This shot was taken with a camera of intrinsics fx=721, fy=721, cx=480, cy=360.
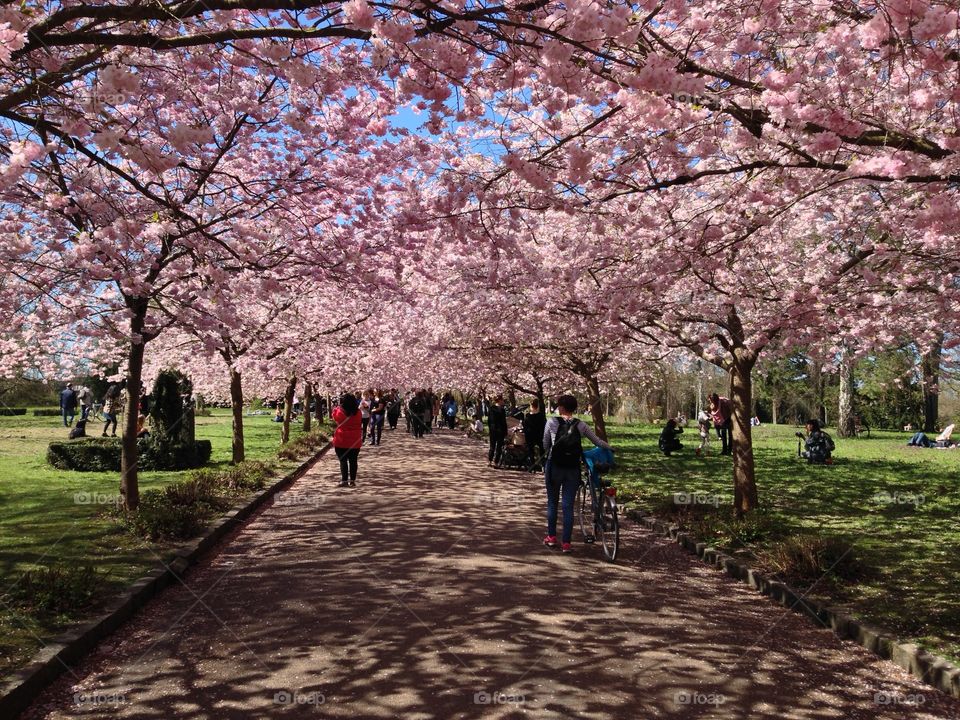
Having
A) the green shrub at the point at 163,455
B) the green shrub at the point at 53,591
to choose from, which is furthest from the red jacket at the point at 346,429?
the green shrub at the point at 53,591

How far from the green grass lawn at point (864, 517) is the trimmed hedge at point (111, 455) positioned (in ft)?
33.0

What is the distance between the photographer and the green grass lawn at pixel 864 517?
21.0 feet

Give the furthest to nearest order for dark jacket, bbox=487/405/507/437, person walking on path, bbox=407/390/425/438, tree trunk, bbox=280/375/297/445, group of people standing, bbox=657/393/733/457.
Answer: person walking on path, bbox=407/390/425/438 → tree trunk, bbox=280/375/297/445 → group of people standing, bbox=657/393/733/457 → dark jacket, bbox=487/405/507/437

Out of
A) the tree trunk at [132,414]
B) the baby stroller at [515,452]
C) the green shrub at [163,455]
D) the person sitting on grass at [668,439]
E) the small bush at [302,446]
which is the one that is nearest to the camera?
the tree trunk at [132,414]

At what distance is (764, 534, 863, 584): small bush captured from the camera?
7.15 metres

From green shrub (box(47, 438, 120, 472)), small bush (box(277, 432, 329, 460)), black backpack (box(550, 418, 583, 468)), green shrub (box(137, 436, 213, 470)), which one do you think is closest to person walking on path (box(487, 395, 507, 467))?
small bush (box(277, 432, 329, 460))

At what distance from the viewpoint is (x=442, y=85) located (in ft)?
19.1

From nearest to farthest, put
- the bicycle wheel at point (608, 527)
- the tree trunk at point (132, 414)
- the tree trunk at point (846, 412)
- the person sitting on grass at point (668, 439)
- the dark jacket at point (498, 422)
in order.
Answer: the bicycle wheel at point (608, 527) → the tree trunk at point (132, 414) → the dark jacket at point (498, 422) → the person sitting on grass at point (668, 439) → the tree trunk at point (846, 412)

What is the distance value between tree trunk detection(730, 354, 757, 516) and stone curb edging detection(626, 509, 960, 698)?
1.74m

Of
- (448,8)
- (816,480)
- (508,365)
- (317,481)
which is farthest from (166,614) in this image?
(508,365)

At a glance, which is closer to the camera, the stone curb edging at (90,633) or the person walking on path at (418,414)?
the stone curb edging at (90,633)

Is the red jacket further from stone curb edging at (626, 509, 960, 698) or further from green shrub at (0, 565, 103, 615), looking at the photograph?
green shrub at (0, 565, 103, 615)

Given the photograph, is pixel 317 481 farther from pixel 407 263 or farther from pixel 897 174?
pixel 897 174

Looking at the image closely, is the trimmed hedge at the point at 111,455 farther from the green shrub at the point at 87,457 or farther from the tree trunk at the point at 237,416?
the tree trunk at the point at 237,416
